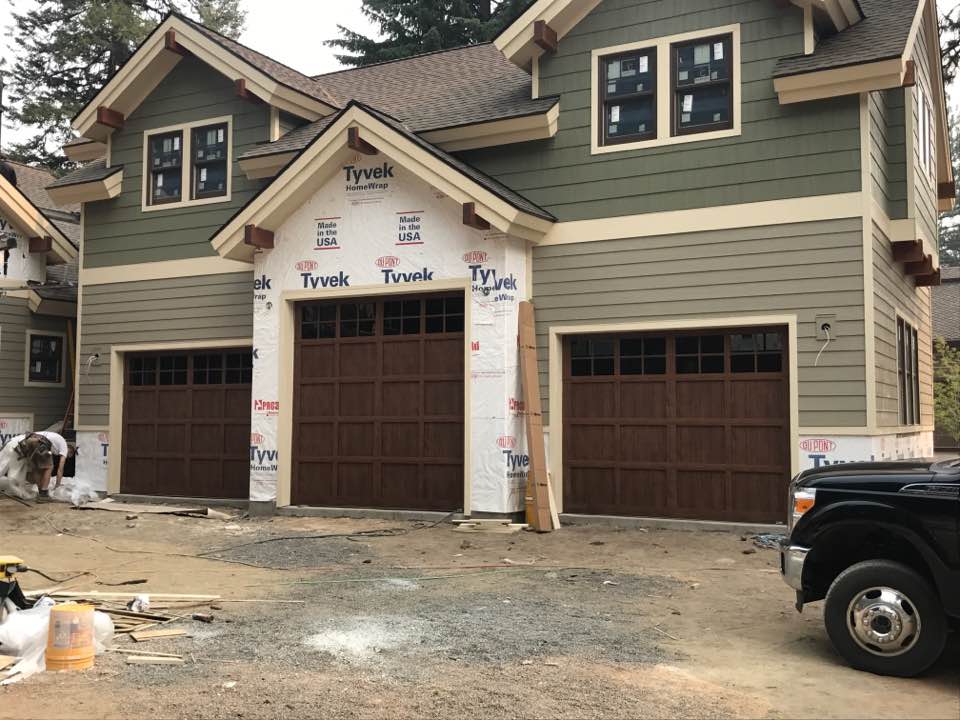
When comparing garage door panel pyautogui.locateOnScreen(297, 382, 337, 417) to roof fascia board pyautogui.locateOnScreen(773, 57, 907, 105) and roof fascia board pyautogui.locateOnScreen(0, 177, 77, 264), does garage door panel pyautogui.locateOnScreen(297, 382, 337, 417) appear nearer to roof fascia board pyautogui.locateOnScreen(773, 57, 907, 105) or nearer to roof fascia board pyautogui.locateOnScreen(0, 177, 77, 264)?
roof fascia board pyautogui.locateOnScreen(773, 57, 907, 105)

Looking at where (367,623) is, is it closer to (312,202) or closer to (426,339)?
(426,339)

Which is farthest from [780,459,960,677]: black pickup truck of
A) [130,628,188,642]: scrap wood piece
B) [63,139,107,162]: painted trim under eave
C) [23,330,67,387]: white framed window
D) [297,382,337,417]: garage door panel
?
[23,330,67,387]: white framed window

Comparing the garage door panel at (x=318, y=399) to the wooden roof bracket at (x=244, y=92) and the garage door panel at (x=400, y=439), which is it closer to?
the garage door panel at (x=400, y=439)

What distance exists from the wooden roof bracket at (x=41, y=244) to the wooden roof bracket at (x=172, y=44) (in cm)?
555

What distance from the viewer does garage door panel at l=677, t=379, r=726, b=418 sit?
1155 cm

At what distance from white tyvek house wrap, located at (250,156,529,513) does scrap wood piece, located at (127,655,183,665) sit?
6.54 m

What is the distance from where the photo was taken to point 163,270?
15672 mm

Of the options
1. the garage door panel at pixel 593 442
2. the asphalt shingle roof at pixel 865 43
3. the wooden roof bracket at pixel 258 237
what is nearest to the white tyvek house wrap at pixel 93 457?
the wooden roof bracket at pixel 258 237

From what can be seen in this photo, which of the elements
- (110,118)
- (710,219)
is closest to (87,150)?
(110,118)

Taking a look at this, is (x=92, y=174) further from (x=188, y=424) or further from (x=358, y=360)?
(x=358, y=360)

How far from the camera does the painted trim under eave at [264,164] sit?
46.3 ft

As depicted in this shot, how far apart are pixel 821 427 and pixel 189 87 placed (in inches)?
461

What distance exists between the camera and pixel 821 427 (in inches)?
425

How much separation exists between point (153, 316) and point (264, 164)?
3.49m
